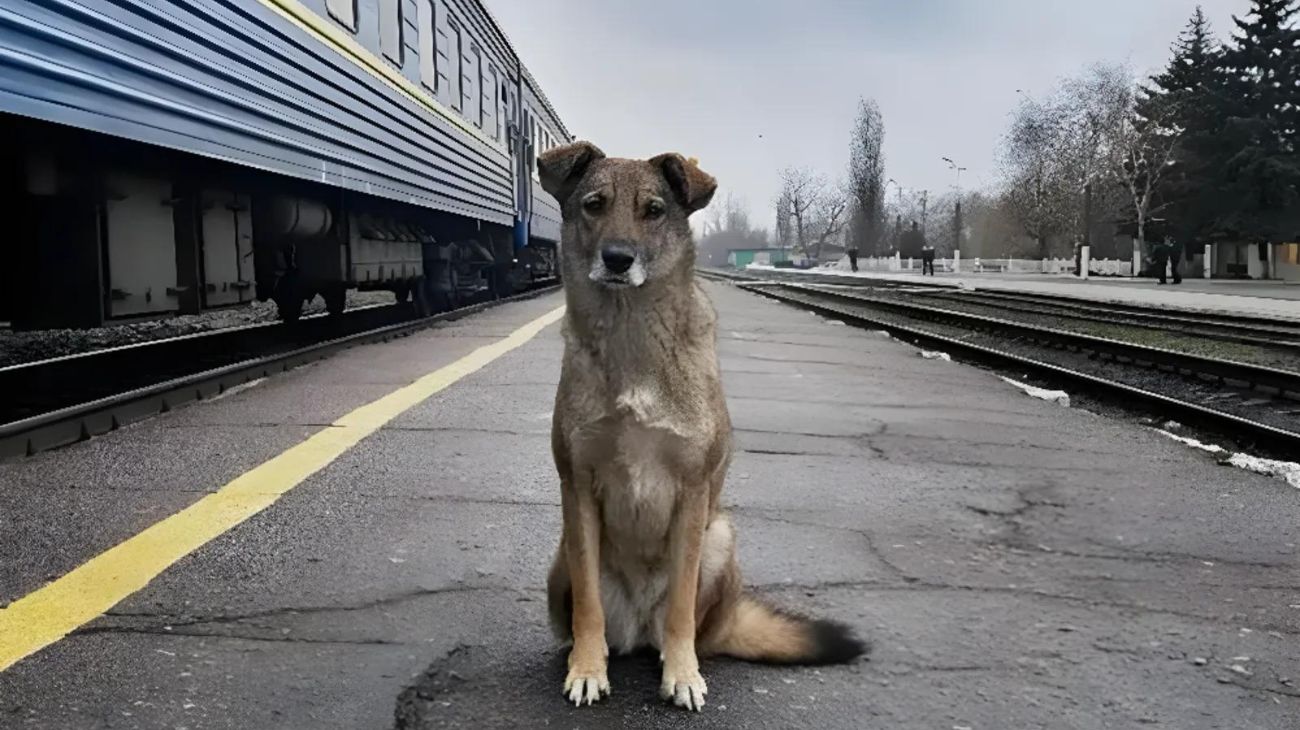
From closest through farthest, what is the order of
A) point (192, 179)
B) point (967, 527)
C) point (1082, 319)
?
1. point (967, 527)
2. point (192, 179)
3. point (1082, 319)

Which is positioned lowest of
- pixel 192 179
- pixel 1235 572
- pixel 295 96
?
pixel 1235 572

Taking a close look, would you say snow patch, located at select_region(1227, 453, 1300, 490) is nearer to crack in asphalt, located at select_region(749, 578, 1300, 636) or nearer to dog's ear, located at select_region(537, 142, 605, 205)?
crack in asphalt, located at select_region(749, 578, 1300, 636)

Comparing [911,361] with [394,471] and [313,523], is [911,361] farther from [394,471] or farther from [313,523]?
[313,523]

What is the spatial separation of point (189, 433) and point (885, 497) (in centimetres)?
318

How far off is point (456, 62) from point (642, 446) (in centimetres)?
1178

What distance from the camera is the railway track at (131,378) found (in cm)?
500

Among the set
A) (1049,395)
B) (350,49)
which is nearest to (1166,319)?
(1049,395)

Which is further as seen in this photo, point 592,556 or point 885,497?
point 885,497

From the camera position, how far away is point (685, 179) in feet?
8.39

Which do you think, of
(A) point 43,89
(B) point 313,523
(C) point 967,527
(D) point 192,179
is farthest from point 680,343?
(D) point 192,179

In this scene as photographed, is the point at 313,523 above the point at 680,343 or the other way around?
the other way around

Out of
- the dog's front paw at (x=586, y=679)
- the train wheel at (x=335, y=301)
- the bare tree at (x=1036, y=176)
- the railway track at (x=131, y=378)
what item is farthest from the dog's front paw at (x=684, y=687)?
the bare tree at (x=1036, y=176)

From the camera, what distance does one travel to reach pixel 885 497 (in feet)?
15.1

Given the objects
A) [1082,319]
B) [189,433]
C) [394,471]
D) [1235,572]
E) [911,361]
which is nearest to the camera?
[1235,572]
